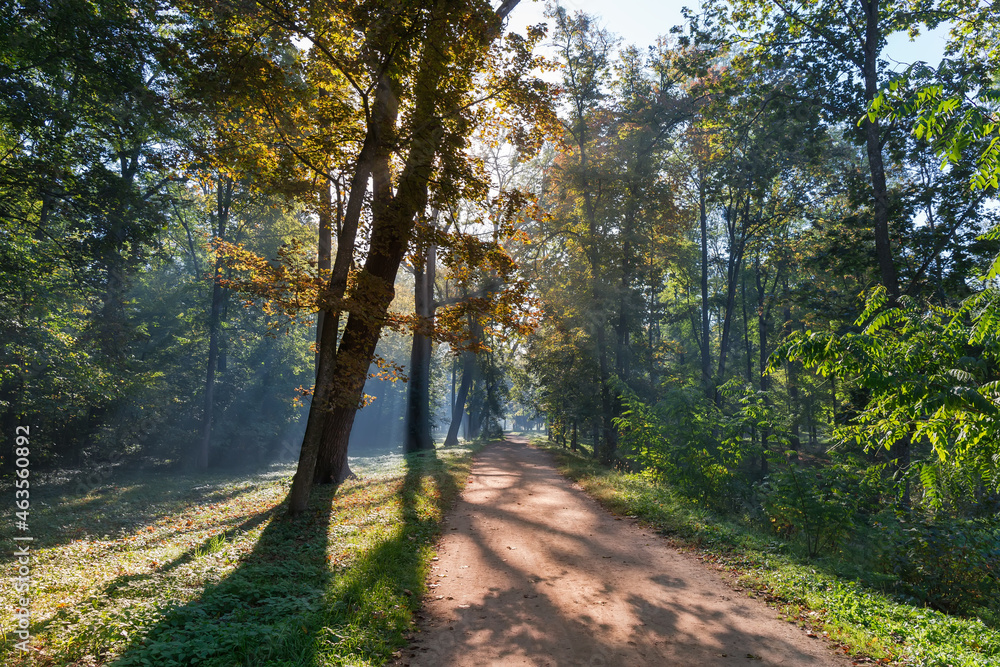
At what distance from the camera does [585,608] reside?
5336 millimetres

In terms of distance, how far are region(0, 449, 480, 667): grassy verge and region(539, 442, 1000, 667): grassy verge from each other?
13.3ft

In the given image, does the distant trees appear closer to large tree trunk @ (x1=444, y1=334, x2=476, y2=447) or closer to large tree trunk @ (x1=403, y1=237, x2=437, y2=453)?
large tree trunk @ (x1=403, y1=237, x2=437, y2=453)

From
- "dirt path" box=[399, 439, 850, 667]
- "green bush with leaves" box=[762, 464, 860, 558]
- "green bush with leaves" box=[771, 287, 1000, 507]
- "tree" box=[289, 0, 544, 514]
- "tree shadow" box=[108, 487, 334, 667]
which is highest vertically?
"tree" box=[289, 0, 544, 514]

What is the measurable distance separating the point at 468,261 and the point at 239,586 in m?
6.39

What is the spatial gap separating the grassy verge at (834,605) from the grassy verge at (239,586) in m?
4.06

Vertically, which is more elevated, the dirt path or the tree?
the tree

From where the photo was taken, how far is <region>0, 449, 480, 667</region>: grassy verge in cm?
382

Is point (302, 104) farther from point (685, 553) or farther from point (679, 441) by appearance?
point (679, 441)

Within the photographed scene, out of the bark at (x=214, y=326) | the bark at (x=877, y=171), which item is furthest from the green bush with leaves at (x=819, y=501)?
the bark at (x=214, y=326)

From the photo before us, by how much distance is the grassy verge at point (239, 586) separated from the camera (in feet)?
12.5

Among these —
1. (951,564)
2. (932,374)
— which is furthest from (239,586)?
(951,564)

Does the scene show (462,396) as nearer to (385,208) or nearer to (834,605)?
(385,208)

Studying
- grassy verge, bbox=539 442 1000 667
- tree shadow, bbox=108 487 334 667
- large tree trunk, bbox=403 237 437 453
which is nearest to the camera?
tree shadow, bbox=108 487 334 667

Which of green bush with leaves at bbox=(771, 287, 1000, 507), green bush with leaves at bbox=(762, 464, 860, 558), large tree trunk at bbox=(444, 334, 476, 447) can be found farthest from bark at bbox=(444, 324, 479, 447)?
green bush with leaves at bbox=(771, 287, 1000, 507)
